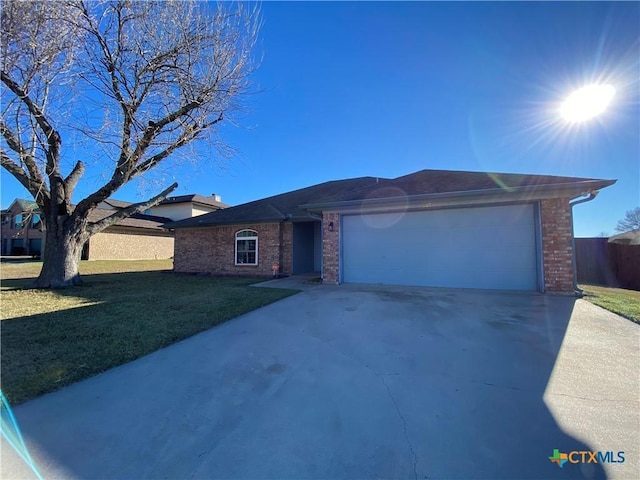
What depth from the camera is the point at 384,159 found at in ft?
41.7

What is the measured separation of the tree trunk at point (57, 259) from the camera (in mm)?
9039

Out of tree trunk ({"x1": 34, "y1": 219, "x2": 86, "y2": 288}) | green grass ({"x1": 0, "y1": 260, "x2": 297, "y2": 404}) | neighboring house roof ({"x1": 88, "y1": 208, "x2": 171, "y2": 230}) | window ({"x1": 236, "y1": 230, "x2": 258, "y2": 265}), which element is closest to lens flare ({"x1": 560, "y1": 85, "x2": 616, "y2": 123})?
green grass ({"x1": 0, "y1": 260, "x2": 297, "y2": 404})

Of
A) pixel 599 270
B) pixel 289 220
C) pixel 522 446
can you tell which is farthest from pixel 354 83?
pixel 599 270

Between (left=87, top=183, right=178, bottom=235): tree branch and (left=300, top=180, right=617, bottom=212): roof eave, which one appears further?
(left=87, top=183, right=178, bottom=235): tree branch

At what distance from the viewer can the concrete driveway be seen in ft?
6.52

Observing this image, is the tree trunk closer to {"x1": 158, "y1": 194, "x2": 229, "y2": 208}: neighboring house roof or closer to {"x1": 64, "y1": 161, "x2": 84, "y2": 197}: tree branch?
{"x1": 64, "y1": 161, "x2": 84, "y2": 197}: tree branch

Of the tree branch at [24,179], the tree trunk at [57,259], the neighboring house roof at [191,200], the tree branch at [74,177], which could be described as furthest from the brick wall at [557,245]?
the neighboring house roof at [191,200]

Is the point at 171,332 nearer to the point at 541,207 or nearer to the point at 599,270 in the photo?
the point at 541,207

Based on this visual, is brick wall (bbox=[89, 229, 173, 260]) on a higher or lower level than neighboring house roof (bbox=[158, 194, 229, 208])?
lower

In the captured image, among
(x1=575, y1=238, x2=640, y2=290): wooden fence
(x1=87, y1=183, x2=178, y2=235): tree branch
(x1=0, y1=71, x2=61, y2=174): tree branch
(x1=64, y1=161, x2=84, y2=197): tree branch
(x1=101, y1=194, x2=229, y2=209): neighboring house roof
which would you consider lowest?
(x1=575, y1=238, x2=640, y2=290): wooden fence

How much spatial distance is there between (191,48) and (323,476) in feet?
29.6

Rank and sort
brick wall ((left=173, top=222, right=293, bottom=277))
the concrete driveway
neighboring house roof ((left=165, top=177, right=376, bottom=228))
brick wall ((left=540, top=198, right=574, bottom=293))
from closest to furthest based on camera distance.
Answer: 1. the concrete driveway
2. brick wall ((left=540, top=198, right=574, bottom=293))
3. neighboring house roof ((left=165, top=177, right=376, bottom=228))
4. brick wall ((left=173, top=222, right=293, bottom=277))

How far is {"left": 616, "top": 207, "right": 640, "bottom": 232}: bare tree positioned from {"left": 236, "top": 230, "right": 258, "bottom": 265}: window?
4062 cm

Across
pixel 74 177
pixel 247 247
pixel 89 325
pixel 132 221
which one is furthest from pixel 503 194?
pixel 132 221
